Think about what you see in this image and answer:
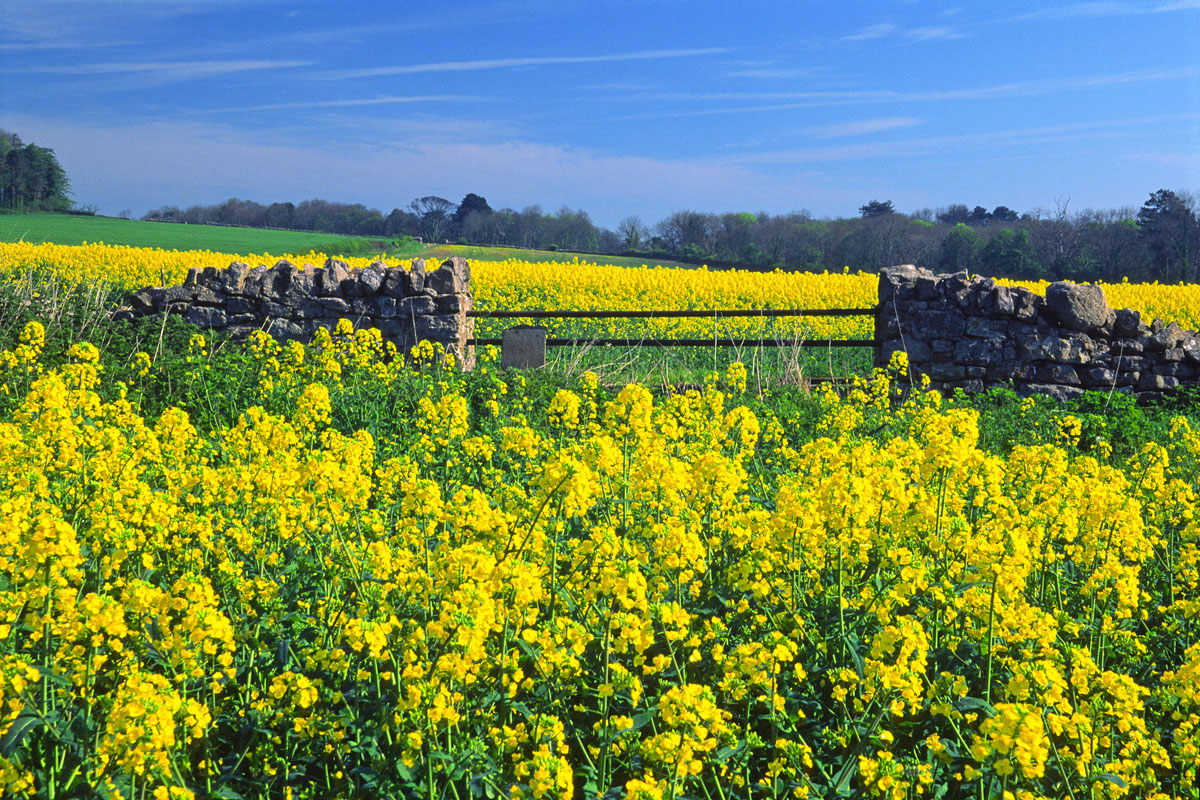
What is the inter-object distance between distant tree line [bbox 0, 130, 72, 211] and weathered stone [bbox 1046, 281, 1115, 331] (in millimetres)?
60760

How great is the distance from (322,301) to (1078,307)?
9.87 m

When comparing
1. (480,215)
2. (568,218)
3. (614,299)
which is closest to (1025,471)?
(614,299)

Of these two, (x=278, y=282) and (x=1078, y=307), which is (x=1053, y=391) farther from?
(x=278, y=282)

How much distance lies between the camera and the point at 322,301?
425 inches

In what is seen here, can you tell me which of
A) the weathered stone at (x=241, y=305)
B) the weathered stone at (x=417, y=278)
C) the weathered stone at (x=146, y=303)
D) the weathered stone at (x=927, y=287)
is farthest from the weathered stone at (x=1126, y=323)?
the weathered stone at (x=146, y=303)

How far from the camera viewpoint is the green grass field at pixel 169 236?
3994 centimetres

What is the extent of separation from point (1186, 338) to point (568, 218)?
43.0m

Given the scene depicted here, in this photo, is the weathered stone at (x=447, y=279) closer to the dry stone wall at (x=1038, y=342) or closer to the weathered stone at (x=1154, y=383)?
the dry stone wall at (x=1038, y=342)

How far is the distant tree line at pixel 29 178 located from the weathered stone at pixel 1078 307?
60.8 meters

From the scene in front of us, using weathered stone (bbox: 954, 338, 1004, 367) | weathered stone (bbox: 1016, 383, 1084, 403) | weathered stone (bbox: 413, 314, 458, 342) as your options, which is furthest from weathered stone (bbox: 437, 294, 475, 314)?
weathered stone (bbox: 1016, 383, 1084, 403)

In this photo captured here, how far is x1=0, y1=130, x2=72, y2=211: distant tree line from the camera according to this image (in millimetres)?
53406

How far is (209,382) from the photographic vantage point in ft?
28.6

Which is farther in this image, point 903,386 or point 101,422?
point 903,386

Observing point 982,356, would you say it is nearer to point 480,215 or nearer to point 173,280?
point 173,280
